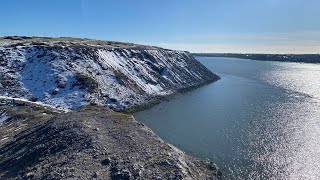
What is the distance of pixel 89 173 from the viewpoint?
30547mm

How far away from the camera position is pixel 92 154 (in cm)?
3409

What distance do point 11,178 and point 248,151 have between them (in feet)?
97.4

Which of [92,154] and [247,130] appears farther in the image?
[247,130]

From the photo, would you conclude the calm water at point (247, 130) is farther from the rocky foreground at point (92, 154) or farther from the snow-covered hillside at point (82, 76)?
the snow-covered hillside at point (82, 76)

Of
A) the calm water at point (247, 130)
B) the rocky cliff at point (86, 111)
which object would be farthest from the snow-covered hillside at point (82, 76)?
the calm water at point (247, 130)

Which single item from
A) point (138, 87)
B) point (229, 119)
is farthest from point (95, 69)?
point (229, 119)

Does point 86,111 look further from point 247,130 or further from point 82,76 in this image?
point 82,76

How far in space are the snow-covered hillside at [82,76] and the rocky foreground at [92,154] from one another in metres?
26.6

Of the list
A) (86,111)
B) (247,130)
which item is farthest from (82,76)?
(247,130)

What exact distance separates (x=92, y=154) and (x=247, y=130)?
30.6 m

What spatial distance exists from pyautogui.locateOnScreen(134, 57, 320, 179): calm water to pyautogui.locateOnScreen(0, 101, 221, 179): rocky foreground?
6.86m

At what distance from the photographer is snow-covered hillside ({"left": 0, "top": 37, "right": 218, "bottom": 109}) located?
239 ft

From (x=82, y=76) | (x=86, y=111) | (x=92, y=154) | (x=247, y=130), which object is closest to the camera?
(x=92, y=154)

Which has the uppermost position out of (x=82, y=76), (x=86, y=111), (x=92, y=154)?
(x=82, y=76)
